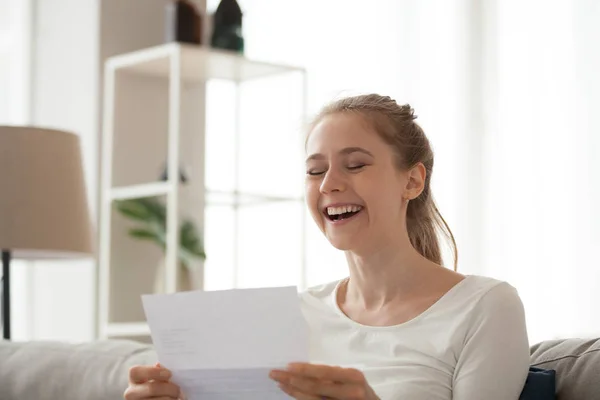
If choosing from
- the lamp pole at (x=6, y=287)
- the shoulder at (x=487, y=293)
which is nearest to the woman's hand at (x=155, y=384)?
the shoulder at (x=487, y=293)

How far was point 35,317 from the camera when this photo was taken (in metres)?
4.58

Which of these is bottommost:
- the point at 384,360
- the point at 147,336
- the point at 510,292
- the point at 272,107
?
the point at 147,336

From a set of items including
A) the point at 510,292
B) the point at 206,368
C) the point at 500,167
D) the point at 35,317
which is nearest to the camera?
the point at 206,368

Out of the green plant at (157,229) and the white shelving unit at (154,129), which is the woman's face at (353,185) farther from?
the green plant at (157,229)

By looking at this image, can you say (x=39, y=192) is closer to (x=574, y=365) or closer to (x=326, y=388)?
(x=326, y=388)

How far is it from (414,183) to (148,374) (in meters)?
0.68

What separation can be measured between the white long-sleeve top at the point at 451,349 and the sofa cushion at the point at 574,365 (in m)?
0.07

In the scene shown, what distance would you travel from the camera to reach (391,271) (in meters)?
2.09

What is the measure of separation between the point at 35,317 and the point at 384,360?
2.94m

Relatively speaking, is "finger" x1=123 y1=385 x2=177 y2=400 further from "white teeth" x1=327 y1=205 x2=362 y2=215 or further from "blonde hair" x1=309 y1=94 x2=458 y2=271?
"blonde hair" x1=309 y1=94 x2=458 y2=271

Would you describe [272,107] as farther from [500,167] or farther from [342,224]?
[342,224]

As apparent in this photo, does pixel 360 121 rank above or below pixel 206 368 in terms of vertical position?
above

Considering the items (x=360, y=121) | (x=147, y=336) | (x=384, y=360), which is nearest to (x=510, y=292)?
(x=384, y=360)

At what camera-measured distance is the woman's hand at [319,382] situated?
164 centimetres
